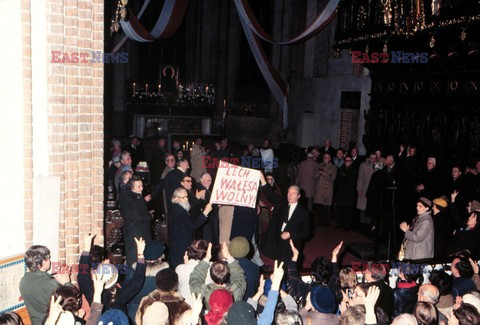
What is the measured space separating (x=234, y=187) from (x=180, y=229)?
101 centimetres

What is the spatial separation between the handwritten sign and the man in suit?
39 centimetres

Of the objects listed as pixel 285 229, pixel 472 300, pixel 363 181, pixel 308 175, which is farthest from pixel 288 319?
pixel 308 175

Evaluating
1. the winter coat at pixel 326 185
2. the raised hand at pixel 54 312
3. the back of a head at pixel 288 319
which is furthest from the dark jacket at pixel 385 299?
the winter coat at pixel 326 185

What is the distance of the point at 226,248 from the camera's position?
5.55 m

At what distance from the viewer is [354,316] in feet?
13.8

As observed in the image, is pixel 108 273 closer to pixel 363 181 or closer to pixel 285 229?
pixel 285 229

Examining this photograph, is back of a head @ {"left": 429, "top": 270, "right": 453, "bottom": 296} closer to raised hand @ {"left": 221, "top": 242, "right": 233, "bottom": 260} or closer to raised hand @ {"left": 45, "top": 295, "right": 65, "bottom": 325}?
raised hand @ {"left": 221, "top": 242, "right": 233, "bottom": 260}

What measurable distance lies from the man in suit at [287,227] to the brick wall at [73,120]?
8.33ft

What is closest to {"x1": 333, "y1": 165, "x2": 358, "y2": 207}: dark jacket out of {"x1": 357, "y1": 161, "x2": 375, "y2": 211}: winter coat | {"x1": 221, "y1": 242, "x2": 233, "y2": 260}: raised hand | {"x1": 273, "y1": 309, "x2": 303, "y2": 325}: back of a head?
{"x1": 357, "y1": 161, "x2": 375, "y2": 211}: winter coat

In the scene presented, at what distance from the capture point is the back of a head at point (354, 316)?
4.18 meters

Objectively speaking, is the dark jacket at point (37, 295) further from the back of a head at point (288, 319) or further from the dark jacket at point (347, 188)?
the dark jacket at point (347, 188)

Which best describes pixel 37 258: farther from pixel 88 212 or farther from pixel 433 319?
pixel 433 319

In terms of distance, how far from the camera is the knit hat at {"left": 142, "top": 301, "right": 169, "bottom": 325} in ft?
13.3

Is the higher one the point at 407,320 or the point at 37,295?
the point at 407,320
